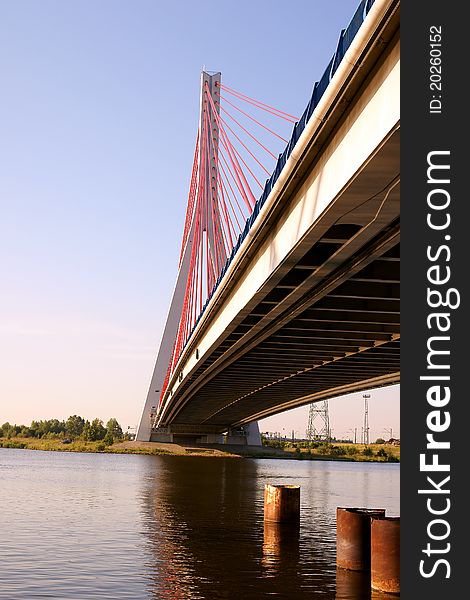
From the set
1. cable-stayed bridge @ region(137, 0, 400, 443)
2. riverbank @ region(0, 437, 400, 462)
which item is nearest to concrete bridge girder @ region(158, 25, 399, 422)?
cable-stayed bridge @ region(137, 0, 400, 443)

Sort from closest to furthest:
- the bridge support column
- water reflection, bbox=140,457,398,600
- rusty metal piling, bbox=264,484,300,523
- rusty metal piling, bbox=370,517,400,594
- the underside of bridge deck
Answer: rusty metal piling, bbox=370,517,400,594
water reflection, bbox=140,457,398,600
the underside of bridge deck
rusty metal piling, bbox=264,484,300,523
the bridge support column

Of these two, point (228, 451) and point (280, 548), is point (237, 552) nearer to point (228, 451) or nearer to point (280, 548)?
point (280, 548)

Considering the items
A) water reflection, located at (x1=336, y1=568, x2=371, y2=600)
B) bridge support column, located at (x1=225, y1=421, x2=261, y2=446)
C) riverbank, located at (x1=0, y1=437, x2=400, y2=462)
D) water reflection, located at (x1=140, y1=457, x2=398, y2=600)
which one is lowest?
water reflection, located at (x1=336, y1=568, x2=371, y2=600)

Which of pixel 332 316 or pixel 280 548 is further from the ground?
pixel 332 316

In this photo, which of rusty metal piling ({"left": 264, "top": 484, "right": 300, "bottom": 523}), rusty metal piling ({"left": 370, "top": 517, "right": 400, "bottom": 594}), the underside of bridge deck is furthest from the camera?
rusty metal piling ({"left": 264, "top": 484, "right": 300, "bottom": 523})

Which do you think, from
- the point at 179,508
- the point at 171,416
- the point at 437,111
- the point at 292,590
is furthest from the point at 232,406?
the point at 437,111

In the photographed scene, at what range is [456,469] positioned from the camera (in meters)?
9.77

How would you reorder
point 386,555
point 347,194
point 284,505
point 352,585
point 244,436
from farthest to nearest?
point 244,436
point 284,505
point 352,585
point 386,555
point 347,194

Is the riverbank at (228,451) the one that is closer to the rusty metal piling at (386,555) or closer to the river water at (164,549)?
the river water at (164,549)

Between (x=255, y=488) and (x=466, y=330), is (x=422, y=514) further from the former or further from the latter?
(x=255, y=488)

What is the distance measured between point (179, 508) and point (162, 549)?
1285cm

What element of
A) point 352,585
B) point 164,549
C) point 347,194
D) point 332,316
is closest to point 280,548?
point 164,549

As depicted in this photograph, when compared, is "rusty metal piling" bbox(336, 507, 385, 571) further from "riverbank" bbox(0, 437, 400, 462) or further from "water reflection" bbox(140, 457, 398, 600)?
"riverbank" bbox(0, 437, 400, 462)

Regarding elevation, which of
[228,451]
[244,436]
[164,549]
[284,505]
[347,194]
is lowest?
[164,549]
